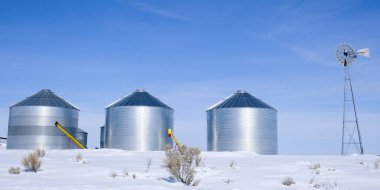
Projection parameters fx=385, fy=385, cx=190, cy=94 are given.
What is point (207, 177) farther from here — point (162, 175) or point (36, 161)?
point (36, 161)

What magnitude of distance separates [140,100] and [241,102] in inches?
574

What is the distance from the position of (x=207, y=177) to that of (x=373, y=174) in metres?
7.89

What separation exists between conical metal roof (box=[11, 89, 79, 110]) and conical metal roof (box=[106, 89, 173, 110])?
665 cm

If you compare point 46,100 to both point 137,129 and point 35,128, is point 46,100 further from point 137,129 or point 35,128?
point 137,129

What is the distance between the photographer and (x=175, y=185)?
1509cm

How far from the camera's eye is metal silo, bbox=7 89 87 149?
5050 cm

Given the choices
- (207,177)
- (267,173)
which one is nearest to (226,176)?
(207,177)

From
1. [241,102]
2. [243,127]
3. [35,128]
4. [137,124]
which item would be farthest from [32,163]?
[241,102]

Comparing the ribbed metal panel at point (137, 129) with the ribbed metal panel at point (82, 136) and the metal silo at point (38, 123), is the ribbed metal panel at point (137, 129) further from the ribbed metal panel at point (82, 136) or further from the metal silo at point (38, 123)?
the ribbed metal panel at point (82, 136)

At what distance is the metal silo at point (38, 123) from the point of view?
166 ft

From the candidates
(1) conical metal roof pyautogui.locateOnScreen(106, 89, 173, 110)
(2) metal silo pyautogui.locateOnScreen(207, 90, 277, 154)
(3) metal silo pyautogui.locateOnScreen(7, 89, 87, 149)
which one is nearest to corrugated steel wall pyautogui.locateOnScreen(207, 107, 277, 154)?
(2) metal silo pyautogui.locateOnScreen(207, 90, 277, 154)

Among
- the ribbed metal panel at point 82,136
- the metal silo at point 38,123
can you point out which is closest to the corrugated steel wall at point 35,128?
the metal silo at point 38,123

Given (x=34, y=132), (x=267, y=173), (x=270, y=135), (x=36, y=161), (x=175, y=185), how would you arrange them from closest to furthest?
(x=175, y=185) → (x=36, y=161) → (x=267, y=173) → (x=34, y=132) → (x=270, y=135)

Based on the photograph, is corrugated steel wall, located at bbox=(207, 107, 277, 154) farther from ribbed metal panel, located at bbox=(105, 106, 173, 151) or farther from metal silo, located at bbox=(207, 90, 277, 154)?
ribbed metal panel, located at bbox=(105, 106, 173, 151)
